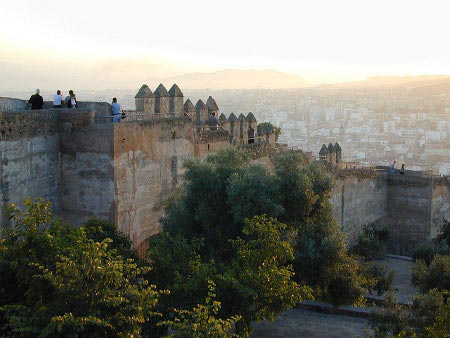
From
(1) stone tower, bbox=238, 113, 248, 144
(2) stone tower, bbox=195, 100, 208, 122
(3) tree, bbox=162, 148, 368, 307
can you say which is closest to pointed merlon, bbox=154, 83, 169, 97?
(3) tree, bbox=162, 148, 368, 307

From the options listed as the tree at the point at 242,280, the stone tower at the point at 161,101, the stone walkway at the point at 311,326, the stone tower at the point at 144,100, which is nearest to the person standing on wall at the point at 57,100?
the stone tower at the point at 144,100

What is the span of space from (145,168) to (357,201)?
12.4m

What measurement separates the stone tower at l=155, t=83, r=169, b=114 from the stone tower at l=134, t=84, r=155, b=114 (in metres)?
0.21

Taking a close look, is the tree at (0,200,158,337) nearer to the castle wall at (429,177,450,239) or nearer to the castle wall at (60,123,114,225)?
the castle wall at (60,123,114,225)

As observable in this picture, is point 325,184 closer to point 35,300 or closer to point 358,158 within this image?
point 35,300

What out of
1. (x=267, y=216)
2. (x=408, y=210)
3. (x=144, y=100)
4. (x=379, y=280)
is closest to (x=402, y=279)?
(x=379, y=280)

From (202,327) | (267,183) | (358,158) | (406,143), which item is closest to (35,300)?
(202,327)

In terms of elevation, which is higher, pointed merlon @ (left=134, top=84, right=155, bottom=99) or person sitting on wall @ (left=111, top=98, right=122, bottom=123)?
pointed merlon @ (left=134, top=84, right=155, bottom=99)

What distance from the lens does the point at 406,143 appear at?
66.7 m

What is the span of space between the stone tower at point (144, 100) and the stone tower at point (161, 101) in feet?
0.69

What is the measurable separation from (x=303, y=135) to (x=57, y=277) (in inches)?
2613

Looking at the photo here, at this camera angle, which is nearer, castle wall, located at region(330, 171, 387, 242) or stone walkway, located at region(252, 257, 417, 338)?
stone walkway, located at region(252, 257, 417, 338)

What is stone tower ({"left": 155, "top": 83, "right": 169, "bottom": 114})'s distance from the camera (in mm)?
17438

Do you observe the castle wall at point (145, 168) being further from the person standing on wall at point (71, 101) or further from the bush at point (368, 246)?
the bush at point (368, 246)
